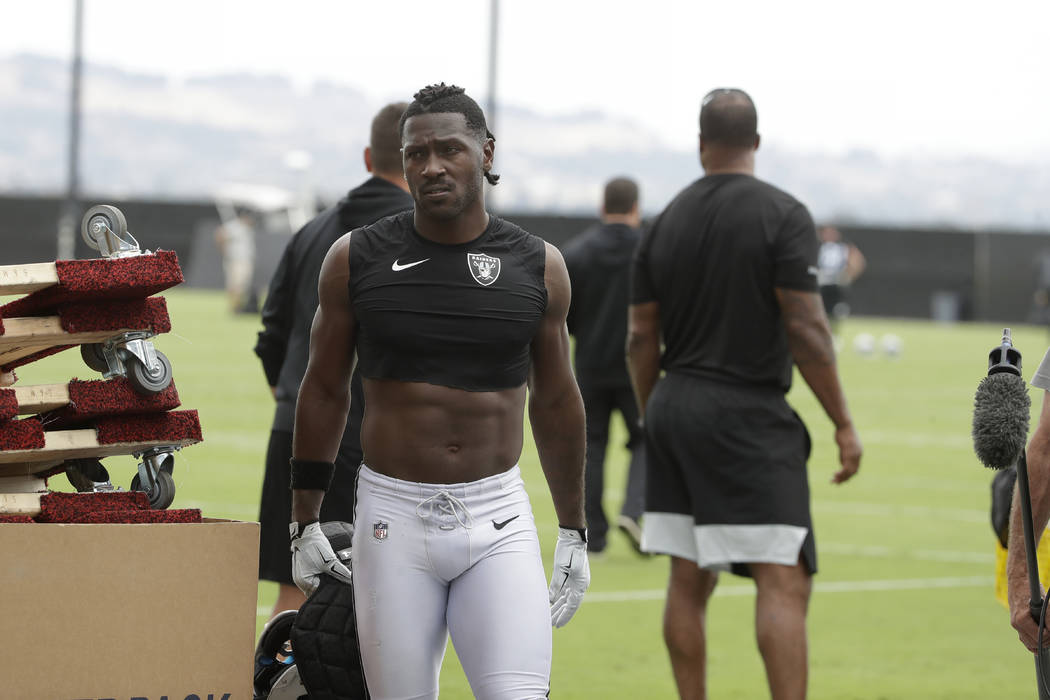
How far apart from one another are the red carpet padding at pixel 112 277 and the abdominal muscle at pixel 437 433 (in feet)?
2.16

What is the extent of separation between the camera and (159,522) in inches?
182

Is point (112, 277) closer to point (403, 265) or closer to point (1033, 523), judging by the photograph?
point (403, 265)

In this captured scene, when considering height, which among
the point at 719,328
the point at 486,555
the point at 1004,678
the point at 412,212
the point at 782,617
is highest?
the point at 412,212

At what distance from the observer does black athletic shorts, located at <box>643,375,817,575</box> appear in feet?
20.7

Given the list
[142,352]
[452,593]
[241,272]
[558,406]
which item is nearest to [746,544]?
[558,406]

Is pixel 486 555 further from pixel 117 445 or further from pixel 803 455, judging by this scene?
pixel 803 455

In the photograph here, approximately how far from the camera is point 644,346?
6.80 meters

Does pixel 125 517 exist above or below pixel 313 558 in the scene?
A: above

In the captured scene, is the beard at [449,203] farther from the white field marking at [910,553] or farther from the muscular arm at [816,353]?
the white field marking at [910,553]

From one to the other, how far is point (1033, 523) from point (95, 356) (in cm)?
271

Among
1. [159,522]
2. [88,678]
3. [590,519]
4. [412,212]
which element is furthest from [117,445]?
[590,519]

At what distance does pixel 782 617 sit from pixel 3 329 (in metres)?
3.03

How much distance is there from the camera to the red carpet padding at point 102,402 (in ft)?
15.4

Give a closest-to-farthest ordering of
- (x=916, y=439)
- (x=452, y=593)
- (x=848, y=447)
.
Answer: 1. (x=452, y=593)
2. (x=848, y=447)
3. (x=916, y=439)
